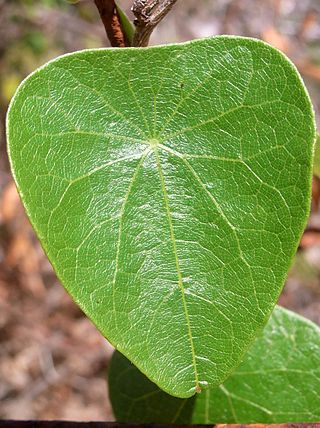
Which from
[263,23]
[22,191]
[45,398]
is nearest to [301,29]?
[263,23]

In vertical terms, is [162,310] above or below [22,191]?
below

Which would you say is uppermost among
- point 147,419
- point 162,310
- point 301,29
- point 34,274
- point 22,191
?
point 22,191

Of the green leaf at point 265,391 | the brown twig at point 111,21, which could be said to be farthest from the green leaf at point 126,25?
the green leaf at point 265,391

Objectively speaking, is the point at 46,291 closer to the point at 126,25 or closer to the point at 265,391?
the point at 265,391

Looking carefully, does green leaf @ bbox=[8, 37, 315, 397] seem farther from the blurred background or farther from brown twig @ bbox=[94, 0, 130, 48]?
the blurred background

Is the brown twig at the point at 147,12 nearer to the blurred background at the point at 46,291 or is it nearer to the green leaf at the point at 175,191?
the green leaf at the point at 175,191

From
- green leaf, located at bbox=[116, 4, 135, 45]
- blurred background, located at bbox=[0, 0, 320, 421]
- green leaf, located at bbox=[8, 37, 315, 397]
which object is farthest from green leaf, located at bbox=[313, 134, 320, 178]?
blurred background, located at bbox=[0, 0, 320, 421]

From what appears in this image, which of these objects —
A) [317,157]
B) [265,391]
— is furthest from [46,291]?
[317,157]

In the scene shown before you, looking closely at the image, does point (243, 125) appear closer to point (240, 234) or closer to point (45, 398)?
point (240, 234)
